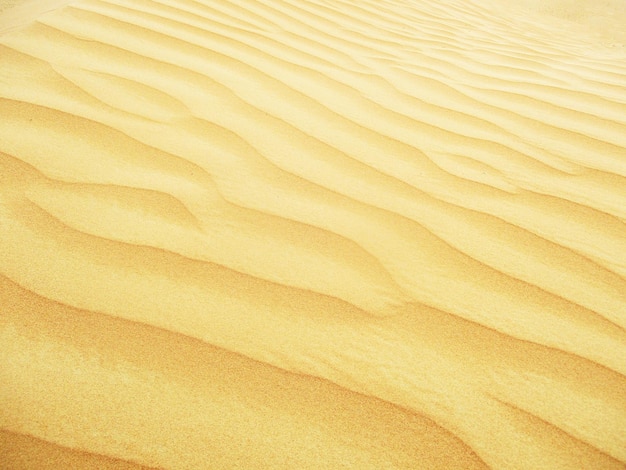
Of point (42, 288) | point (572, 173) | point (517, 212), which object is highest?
point (572, 173)

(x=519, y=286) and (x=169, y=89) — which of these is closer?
(x=519, y=286)

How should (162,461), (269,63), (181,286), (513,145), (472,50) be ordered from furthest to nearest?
(472,50) < (269,63) < (513,145) < (181,286) < (162,461)

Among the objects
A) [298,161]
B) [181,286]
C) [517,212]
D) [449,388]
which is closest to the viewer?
[449,388]

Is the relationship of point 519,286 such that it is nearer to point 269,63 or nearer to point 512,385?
point 512,385

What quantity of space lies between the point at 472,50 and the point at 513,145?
4.36ft

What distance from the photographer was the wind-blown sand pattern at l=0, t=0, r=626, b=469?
2.40 ft

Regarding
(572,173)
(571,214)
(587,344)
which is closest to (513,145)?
(572,173)

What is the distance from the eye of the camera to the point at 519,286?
1023 millimetres

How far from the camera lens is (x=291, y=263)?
40.1 inches

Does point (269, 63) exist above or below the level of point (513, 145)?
above

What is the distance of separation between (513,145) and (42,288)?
145cm

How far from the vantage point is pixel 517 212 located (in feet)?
4.10

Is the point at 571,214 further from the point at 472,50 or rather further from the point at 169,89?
the point at 472,50

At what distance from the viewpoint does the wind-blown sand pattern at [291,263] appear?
0.73 m
